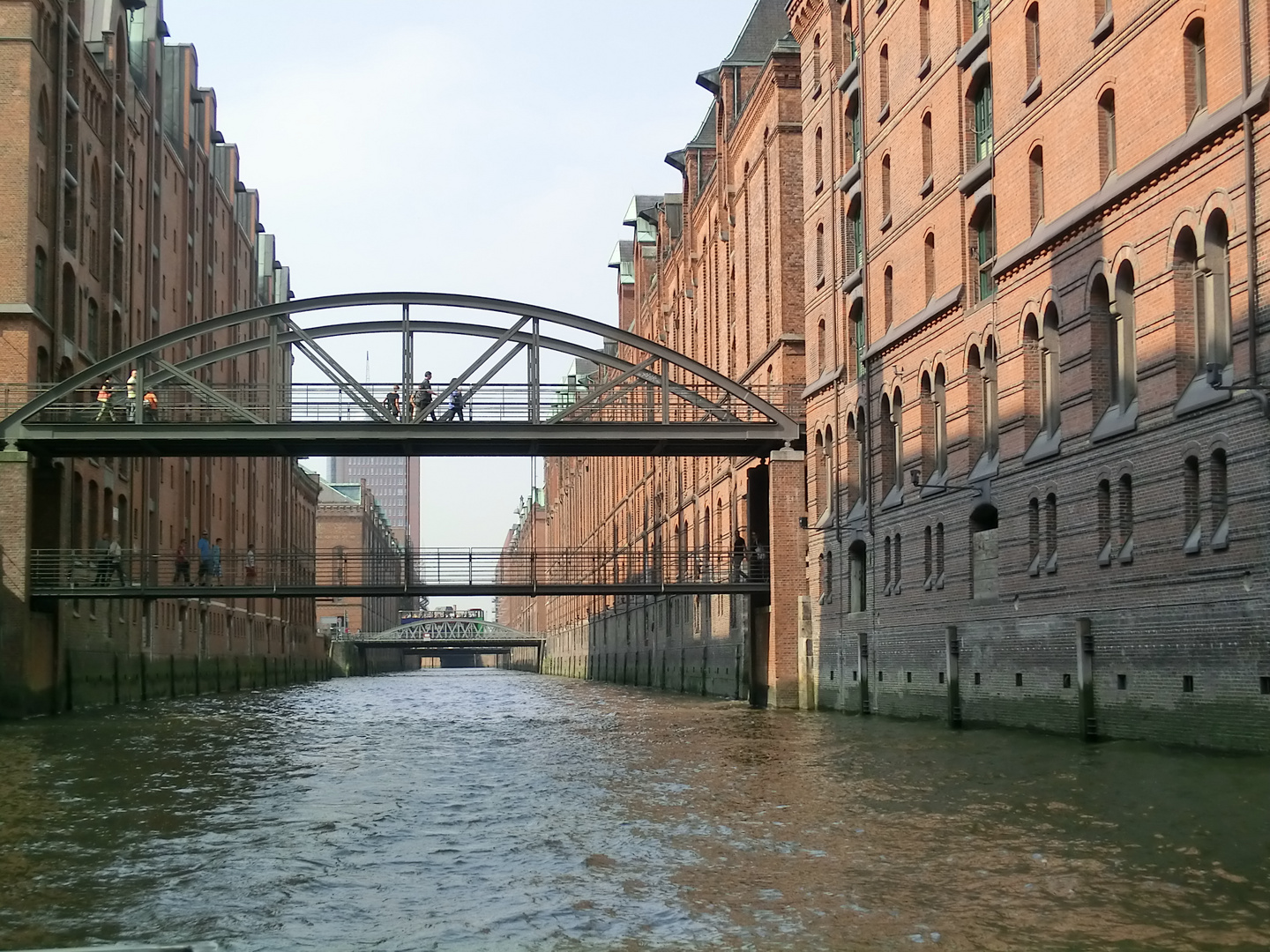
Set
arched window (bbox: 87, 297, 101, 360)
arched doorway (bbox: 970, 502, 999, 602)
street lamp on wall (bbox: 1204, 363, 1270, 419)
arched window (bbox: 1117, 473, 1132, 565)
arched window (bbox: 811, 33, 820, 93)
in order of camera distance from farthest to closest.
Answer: arched window (bbox: 87, 297, 101, 360)
arched window (bbox: 811, 33, 820, 93)
arched doorway (bbox: 970, 502, 999, 602)
arched window (bbox: 1117, 473, 1132, 565)
street lamp on wall (bbox: 1204, 363, 1270, 419)

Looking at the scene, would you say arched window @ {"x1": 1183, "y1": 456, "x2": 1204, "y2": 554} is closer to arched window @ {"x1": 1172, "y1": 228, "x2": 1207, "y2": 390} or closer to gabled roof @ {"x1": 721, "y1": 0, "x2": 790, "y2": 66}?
arched window @ {"x1": 1172, "y1": 228, "x2": 1207, "y2": 390}

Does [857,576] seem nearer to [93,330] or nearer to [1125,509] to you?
[1125,509]

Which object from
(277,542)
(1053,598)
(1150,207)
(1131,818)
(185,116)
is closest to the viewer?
(1131,818)

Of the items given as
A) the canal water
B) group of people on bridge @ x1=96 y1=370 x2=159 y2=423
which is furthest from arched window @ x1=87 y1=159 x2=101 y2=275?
the canal water

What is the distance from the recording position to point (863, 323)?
35.3 metres

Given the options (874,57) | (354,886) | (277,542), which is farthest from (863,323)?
(277,542)

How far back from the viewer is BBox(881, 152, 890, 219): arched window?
111ft

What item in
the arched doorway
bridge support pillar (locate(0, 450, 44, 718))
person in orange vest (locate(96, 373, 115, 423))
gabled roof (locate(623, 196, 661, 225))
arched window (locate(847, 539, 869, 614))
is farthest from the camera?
gabled roof (locate(623, 196, 661, 225))

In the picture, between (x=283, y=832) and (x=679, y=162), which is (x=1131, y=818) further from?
(x=679, y=162)

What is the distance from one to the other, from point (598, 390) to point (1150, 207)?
16996 mm

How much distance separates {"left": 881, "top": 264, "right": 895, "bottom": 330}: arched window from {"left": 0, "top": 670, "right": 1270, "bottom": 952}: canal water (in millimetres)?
11009

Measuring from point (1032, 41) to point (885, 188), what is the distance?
27.7 feet

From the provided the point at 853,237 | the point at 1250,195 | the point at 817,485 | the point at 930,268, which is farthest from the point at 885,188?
the point at 1250,195

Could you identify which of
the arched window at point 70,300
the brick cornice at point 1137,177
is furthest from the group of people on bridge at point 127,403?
the brick cornice at point 1137,177
